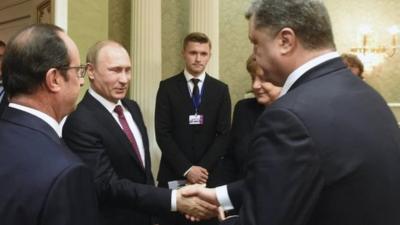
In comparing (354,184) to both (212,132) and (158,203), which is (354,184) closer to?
(158,203)

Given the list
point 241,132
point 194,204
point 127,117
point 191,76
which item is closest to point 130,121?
point 127,117

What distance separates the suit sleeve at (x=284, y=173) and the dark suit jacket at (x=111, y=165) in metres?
1.18

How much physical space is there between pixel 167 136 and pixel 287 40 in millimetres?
2752

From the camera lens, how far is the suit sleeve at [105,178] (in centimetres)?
234

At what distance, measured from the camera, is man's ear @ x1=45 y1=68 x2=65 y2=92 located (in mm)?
1552

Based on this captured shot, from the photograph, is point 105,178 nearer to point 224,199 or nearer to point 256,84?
point 224,199

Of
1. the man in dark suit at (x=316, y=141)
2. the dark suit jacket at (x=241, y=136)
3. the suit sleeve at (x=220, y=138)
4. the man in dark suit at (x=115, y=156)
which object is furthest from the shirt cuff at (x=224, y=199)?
the suit sleeve at (x=220, y=138)

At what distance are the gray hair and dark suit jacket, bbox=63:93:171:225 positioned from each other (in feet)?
4.04

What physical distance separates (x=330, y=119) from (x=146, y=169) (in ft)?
4.96

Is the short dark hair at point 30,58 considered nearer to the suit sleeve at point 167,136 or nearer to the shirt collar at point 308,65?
the shirt collar at point 308,65

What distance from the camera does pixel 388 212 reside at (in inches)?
51.7

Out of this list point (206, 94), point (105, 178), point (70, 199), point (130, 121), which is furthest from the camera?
point (206, 94)

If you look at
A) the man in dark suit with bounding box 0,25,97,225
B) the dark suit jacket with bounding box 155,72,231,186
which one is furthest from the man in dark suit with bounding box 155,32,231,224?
the man in dark suit with bounding box 0,25,97,225

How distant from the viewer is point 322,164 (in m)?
1.23
